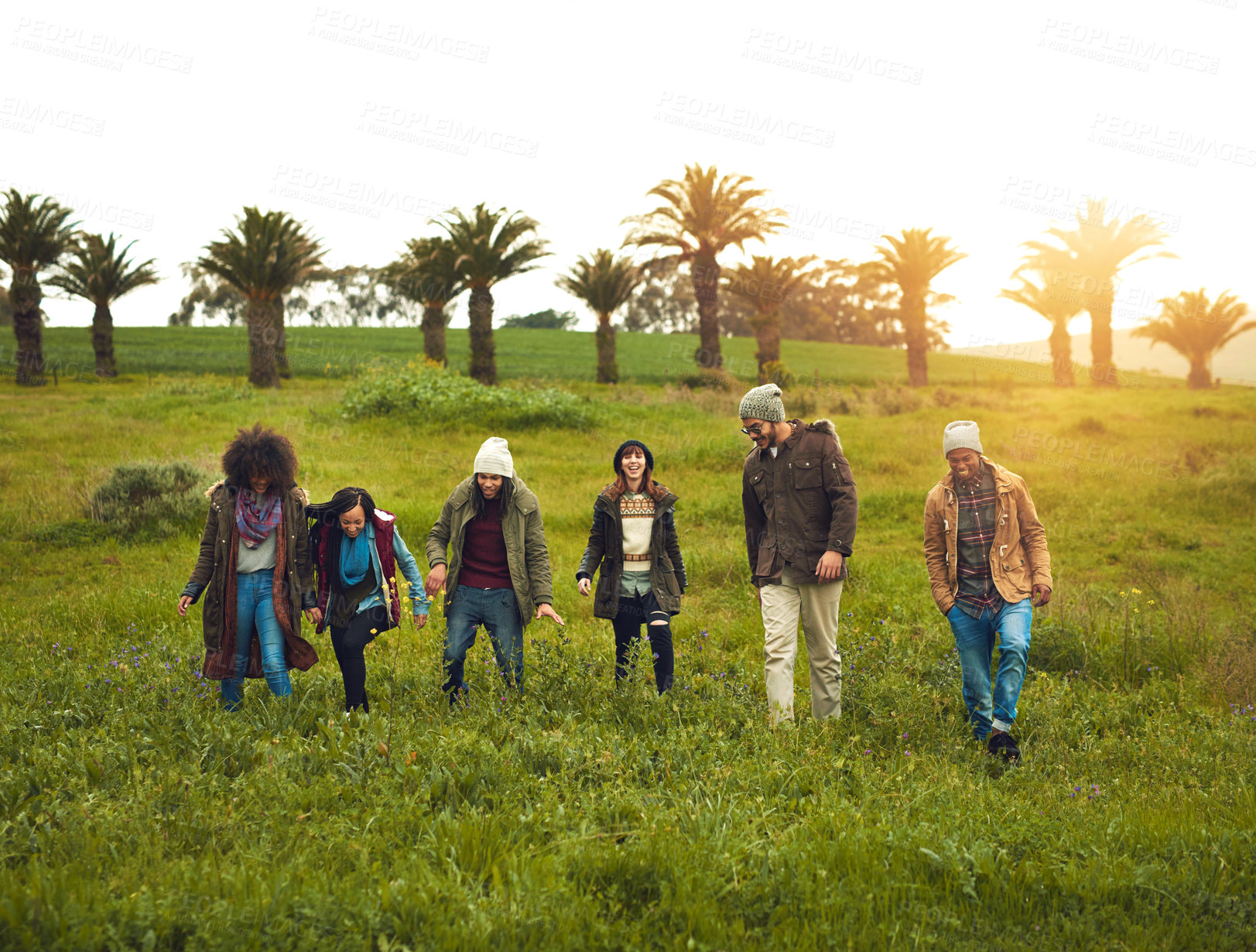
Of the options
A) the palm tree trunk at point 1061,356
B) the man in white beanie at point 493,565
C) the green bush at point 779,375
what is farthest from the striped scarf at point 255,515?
the palm tree trunk at point 1061,356

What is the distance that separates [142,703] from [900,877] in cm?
445

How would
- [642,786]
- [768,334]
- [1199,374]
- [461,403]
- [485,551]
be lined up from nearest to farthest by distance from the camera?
[642,786]
[485,551]
[461,403]
[768,334]
[1199,374]

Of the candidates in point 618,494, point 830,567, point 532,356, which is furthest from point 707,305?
point 830,567

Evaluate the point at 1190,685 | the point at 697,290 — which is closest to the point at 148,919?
the point at 1190,685

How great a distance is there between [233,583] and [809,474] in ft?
12.1

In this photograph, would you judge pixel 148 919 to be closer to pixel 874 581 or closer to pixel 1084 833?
pixel 1084 833

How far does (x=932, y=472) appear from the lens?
14.6 m

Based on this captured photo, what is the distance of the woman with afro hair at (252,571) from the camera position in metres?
5.05

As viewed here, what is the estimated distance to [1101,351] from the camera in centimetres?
3456

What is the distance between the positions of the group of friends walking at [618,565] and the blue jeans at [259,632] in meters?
0.01

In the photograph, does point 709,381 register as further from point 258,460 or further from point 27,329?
point 27,329

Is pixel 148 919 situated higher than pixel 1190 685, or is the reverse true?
pixel 148 919

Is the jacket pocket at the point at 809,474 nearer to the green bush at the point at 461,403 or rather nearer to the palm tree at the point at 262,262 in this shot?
the green bush at the point at 461,403

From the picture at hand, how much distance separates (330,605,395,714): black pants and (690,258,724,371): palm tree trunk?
26161mm
